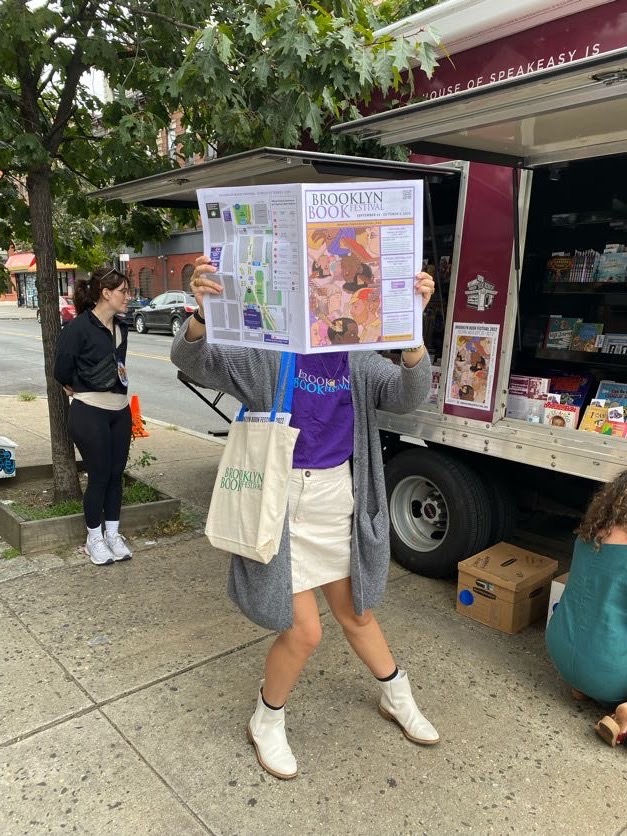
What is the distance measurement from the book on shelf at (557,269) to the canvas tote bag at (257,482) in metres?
2.93

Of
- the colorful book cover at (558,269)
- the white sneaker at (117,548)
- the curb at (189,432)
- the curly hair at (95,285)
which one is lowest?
the curb at (189,432)

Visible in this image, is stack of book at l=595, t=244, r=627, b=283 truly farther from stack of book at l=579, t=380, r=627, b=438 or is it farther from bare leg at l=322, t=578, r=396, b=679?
bare leg at l=322, t=578, r=396, b=679

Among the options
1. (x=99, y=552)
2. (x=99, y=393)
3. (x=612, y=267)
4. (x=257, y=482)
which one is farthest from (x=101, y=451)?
(x=612, y=267)

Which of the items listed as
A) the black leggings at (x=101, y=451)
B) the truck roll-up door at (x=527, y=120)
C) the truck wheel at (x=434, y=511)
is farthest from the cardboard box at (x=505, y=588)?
the black leggings at (x=101, y=451)

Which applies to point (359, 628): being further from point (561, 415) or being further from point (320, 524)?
point (561, 415)

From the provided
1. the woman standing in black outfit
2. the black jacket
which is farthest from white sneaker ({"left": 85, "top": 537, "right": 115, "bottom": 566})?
the black jacket

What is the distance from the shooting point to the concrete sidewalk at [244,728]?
2307 mm

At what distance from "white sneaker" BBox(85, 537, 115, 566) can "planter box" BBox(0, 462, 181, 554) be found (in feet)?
0.78

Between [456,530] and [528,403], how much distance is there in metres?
0.82

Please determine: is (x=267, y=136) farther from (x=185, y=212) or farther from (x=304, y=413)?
(x=304, y=413)

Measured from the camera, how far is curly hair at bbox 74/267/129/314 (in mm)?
4090

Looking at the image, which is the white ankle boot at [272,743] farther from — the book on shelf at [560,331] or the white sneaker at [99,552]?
the book on shelf at [560,331]

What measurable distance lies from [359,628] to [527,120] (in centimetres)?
210

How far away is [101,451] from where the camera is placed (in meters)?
4.12
